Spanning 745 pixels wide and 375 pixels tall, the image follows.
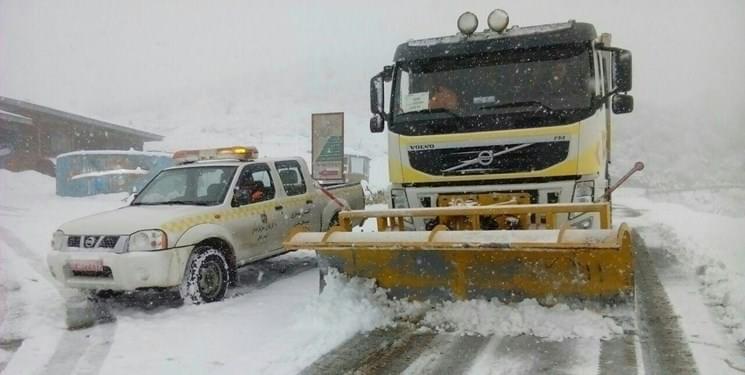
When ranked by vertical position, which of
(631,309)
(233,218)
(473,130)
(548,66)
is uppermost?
(548,66)

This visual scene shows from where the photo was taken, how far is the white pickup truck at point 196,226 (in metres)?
5.49

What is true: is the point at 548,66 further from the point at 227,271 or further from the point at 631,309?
the point at 227,271

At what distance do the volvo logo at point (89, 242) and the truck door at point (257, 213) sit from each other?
1402mm

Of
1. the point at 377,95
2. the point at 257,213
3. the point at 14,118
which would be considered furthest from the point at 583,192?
the point at 14,118

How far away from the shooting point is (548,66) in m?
5.64

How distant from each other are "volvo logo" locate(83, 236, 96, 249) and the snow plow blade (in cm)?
220

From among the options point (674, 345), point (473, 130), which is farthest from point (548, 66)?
point (674, 345)

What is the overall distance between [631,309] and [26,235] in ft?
36.7

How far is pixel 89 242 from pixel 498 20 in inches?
192

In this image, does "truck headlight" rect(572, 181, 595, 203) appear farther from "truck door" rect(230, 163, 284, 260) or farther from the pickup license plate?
the pickup license plate

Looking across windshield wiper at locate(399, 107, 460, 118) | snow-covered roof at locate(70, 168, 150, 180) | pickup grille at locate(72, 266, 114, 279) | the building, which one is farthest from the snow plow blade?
the building

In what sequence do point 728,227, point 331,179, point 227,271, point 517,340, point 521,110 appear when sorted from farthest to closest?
point 331,179 → point 728,227 → point 227,271 → point 521,110 → point 517,340

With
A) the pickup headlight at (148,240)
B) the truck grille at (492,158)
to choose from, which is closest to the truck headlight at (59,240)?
the pickup headlight at (148,240)

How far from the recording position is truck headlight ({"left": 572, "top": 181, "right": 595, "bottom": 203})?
207 inches
